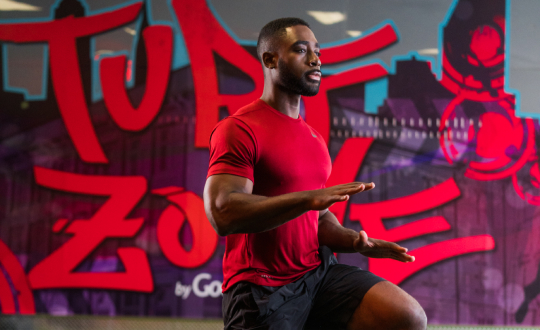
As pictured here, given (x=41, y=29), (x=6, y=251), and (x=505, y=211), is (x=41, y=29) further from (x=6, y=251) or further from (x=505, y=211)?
(x=505, y=211)

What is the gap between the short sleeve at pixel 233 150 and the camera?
1.05 m

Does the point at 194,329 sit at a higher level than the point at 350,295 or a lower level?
lower

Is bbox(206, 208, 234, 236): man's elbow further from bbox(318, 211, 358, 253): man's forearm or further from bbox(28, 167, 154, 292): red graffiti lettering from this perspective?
bbox(28, 167, 154, 292): red graffiti lettering

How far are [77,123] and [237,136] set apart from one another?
2043 mm

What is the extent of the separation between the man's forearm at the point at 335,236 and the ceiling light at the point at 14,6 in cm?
258

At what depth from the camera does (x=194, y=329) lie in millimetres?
2568

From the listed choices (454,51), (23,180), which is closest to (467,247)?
(454,51)

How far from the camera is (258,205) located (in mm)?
940

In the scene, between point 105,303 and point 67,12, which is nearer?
point 105,303

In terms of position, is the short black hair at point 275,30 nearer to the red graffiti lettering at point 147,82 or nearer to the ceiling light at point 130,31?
the red graffiti lettering at point 147,82

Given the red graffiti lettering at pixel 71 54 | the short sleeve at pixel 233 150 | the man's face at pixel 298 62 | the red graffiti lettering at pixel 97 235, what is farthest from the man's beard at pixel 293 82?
the red graffiti lettering at pixel 71 54

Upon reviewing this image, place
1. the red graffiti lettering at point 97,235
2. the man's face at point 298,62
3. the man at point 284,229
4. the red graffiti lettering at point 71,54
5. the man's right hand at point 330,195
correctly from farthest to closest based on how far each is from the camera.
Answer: the red graffiti lettering at point 71,54
the red graffiti lettering at point 97,235
the man's face at point 298,62
the man at point 284,229
the man's right hand at point 330,195

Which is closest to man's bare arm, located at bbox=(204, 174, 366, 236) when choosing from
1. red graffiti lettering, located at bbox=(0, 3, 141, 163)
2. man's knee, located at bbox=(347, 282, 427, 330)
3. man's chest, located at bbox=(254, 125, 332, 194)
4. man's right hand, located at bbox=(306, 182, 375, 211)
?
man's right hand, located at bbox=(306, 182, 375, 211)

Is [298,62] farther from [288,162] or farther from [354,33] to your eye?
[354,33]
